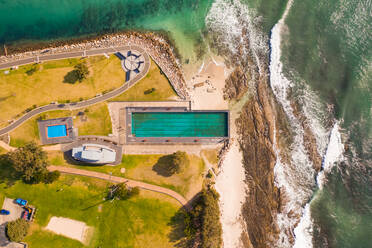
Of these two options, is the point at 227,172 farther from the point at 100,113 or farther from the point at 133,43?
the point at 133,43

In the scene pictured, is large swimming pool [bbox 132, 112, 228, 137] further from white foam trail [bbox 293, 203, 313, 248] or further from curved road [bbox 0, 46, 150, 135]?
white foam trail [bbox 293, 203, 313, 248]

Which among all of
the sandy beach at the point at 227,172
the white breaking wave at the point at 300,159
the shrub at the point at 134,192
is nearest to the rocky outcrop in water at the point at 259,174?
the sandy beach at the point at 227,172

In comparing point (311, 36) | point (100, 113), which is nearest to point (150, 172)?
point (100, 113)

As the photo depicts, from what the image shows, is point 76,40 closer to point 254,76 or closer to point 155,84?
point 155,84

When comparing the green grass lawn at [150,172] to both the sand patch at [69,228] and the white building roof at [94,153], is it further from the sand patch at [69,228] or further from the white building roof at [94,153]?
the sand patch at [69,228]

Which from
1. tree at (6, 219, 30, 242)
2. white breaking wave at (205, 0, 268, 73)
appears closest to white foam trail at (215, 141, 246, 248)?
white breaking wave at (205, 0, 268, 73)
